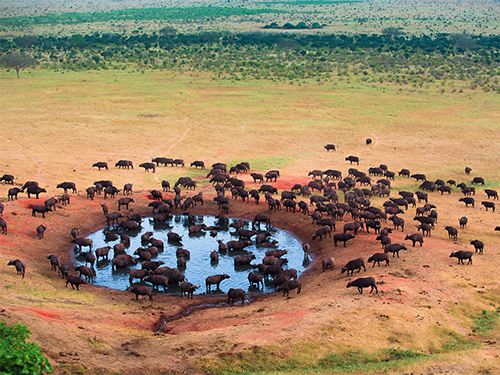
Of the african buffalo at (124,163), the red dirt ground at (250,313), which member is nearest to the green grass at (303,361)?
the red dirt ground at (250,313)

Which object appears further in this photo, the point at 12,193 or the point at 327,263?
the point at 12,193

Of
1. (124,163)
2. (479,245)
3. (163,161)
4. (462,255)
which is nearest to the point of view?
(462,255)

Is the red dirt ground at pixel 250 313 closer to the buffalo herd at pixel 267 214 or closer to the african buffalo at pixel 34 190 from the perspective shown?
the buffalo herd at pixel 267 214

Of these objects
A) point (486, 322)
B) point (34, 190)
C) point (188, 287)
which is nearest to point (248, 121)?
point (34, 190)

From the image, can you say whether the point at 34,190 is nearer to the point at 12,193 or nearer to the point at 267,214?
the point at 12,193

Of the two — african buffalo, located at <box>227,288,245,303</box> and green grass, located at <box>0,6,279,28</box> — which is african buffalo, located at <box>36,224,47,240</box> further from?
green grass, located at <box>0,6,279,28</box>

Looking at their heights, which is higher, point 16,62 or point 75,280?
point 16,62

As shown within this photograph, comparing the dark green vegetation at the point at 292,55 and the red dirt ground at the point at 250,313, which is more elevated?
the dark green vegetation at the point at 292,55
